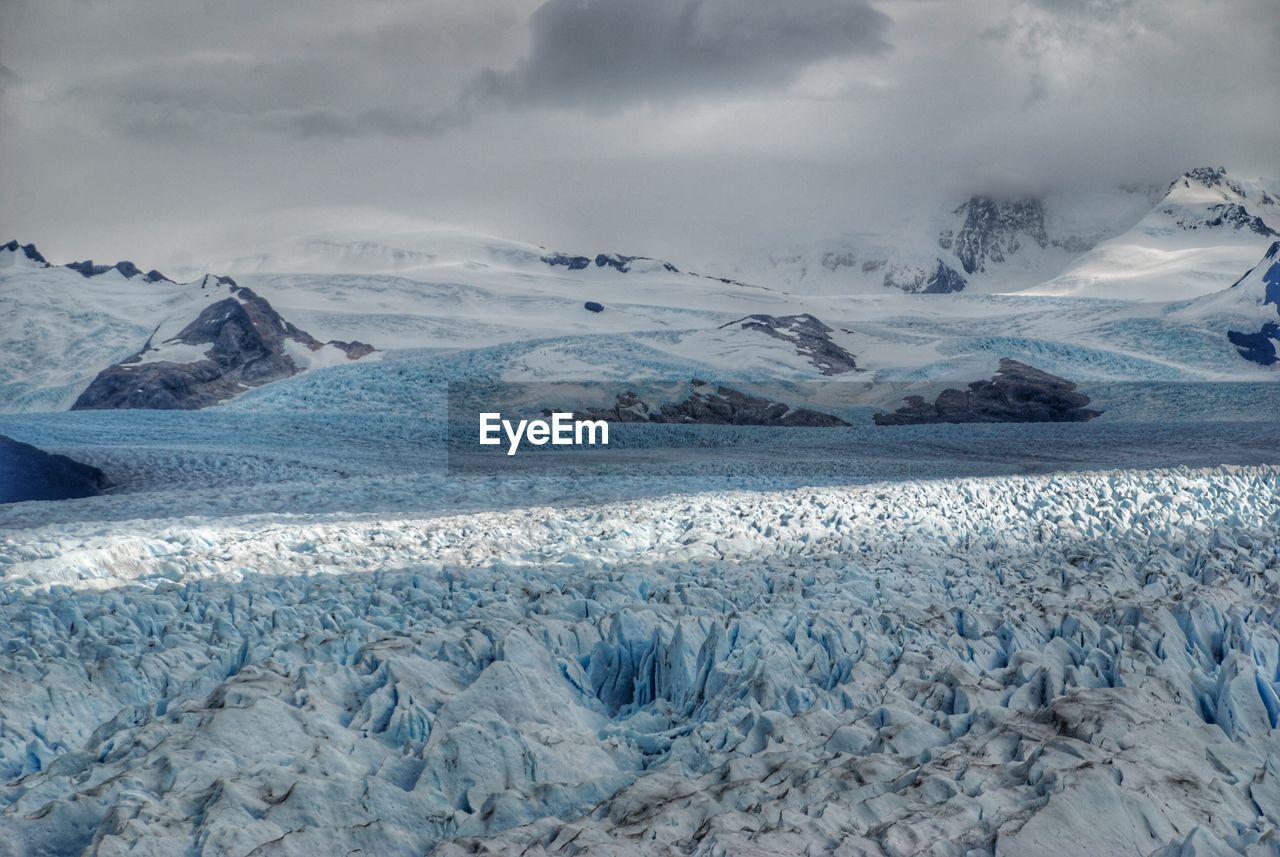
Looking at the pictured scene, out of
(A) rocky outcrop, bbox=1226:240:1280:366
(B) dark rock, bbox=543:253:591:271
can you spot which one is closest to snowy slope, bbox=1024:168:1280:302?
(A) rocky outcrop, bbox=1226:240:1280:366

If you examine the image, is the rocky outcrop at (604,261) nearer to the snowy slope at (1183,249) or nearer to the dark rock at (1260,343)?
the snowy slope at (1183,249)

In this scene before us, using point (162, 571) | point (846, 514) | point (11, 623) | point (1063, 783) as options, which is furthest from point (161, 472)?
point (1063, 783)

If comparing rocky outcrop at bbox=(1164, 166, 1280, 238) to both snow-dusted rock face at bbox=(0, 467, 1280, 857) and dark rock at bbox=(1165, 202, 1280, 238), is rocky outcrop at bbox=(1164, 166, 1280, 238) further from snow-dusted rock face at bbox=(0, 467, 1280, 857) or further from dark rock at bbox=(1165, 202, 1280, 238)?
snow-dusted rock face at bbox=(0, 467, 1280, 857)

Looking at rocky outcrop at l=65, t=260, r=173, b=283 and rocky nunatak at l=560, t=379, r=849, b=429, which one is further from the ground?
rocky outcrop at l=65, t=260, r=173, b=283

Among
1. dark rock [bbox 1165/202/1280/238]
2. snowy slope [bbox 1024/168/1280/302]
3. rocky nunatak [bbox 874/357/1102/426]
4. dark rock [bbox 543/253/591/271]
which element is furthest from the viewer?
dark rock [bbox 1165/202/1280/238]

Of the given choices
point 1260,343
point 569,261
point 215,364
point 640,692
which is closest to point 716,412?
point 215,364

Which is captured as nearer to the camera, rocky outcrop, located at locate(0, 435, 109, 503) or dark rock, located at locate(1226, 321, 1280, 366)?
rocky outcrop, located at locate(0, 435, 109, 503)

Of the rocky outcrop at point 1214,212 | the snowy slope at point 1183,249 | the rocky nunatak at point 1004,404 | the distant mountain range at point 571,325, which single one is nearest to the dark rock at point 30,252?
the distant mountain range at point 571,325

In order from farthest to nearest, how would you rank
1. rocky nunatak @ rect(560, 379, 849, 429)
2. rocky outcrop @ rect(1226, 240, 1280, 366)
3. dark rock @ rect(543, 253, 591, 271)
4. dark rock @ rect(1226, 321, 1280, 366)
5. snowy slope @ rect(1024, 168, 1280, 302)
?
dark rock @ rect(543, 253, 591, 271) < snowy slope @ rect(1024, 168, 1280, 302) < rocky outcrop @ rect(1226, 240, 1280, 366) < dark rock @ rect(1226, 321, 1280, 366) < rocky nunatak @ rect(560, 379, 849, 429)
